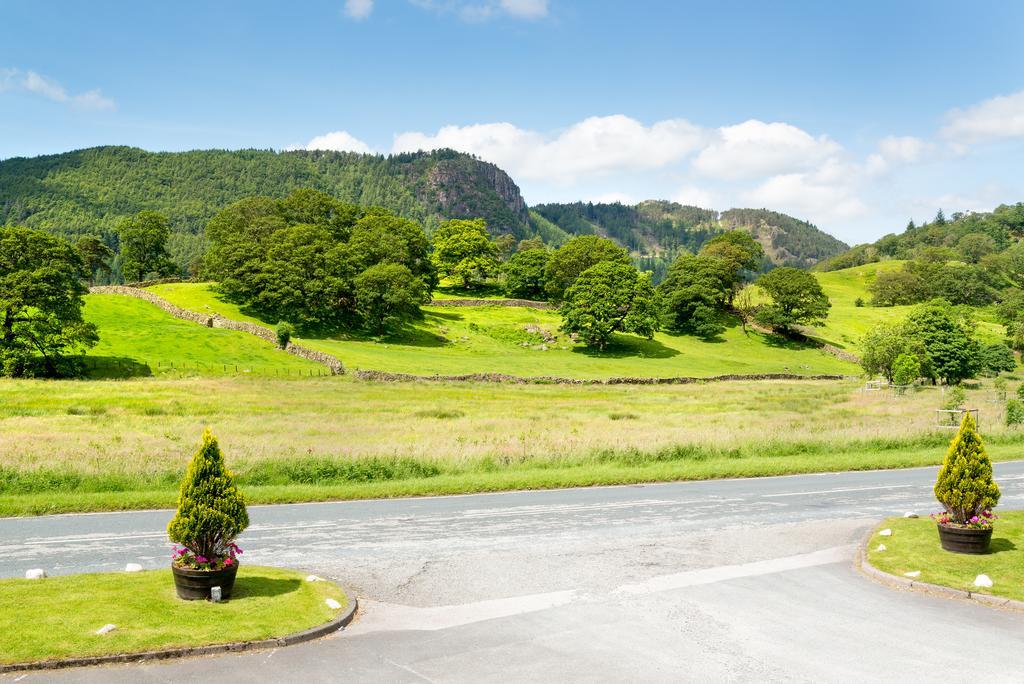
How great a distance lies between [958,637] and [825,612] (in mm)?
1886

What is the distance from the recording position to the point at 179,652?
963 cm

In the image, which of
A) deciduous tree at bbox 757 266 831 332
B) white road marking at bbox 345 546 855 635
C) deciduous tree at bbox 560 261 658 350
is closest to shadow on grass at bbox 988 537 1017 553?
white road marking at bbox 345 546 855 635

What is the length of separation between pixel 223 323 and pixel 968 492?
269 ft

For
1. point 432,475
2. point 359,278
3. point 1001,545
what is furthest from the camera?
point 359,278

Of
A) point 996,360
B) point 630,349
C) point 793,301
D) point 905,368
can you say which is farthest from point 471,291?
point 996,360

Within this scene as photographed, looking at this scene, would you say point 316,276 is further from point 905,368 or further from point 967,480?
point 967,480

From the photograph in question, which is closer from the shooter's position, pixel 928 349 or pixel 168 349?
pixel 168 349

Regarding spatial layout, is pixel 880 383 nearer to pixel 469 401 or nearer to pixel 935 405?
pixel 935 405

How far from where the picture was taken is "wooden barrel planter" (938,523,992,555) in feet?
48.8

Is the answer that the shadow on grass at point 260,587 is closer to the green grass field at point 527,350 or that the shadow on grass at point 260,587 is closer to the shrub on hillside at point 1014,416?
the shrub on hillside at point 1014,416

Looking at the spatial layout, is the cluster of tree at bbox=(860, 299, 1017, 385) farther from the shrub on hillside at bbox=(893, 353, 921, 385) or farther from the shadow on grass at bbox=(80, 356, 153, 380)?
the shadow on grass at bbox=(80, 356, 153, 380)

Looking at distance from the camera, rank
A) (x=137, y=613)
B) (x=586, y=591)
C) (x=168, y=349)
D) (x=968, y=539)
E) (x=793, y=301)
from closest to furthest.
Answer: (x=137, y=613), (x=586, y=591), (x=968, y=539), (x=168, y=349), (x=793, y=301)

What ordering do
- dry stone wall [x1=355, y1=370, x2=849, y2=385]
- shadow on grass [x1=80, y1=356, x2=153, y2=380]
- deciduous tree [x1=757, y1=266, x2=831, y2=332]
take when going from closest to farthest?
shadow on grass [x1=80, y1=356, x2=153, y2=380] < dry stone wall [x1=355, y1=370, x2=849, y2=385] < deciduous tree [x1=757, y1=266, x2=831, y2=332]

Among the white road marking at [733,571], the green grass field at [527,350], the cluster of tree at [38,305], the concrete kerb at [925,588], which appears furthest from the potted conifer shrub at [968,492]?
the cluster of tree at [38,305]
